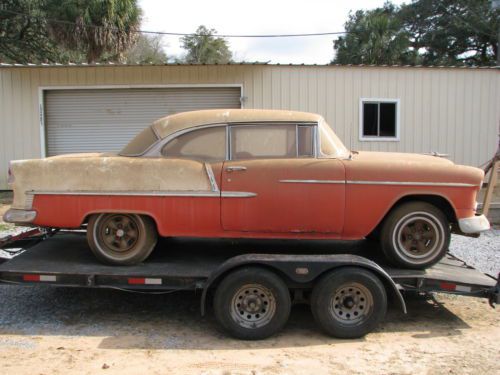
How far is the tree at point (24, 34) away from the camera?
20.5 metres

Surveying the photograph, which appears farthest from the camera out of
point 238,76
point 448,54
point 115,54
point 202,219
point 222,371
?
point 448,54

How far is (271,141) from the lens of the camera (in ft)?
16.6

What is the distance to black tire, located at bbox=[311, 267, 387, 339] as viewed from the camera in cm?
447

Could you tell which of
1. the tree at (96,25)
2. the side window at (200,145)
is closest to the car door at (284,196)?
the side window at (200,145)

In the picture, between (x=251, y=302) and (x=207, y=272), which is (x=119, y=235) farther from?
(x=251, y=302)

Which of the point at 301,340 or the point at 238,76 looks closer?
the point at 301,340

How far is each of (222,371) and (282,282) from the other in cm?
100

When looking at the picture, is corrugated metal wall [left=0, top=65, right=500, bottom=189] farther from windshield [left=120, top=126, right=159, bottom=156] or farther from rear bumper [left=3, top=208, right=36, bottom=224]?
rear bumper [left=3, top=208, right=36, bottom=224]

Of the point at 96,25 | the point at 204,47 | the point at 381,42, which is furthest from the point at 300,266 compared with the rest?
the point at 204,47

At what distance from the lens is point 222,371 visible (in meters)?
3.85

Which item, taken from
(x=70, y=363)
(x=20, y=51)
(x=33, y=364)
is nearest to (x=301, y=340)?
(x=70, y=363)

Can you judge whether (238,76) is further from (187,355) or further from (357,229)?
(187,355)

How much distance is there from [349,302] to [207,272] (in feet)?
4.38

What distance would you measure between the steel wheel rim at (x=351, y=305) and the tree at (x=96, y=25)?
15.5 metres
